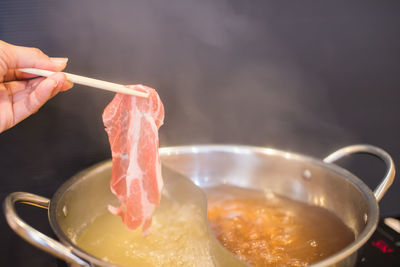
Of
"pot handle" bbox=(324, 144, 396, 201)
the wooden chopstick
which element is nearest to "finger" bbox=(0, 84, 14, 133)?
the wooden chopstick

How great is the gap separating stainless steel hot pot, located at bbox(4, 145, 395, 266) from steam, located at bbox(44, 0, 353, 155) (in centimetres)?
30

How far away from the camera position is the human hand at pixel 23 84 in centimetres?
128

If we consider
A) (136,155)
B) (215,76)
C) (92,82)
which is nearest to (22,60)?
(92,82)

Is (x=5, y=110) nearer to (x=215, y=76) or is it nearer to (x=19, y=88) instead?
(x=19, y=88)

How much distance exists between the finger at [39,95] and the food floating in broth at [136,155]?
214mm

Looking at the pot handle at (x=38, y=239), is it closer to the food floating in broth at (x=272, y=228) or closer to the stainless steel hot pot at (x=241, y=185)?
the stainless steel hot pot at (x=241, y=185)

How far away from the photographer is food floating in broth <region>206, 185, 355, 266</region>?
1.31 meters

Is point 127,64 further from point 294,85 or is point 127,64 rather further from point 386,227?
point 386,227

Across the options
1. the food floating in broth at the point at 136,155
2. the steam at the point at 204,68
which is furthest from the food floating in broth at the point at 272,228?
the steam at the point at 204,68

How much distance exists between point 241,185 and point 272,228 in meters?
0.36

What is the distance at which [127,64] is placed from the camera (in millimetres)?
1841

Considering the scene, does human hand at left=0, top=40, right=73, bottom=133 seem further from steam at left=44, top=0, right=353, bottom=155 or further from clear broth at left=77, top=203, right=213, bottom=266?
clear broth at left=77, top=203, right=213, bottom=266

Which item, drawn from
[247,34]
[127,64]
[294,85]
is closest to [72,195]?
[127,64]

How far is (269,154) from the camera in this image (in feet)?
5.79
